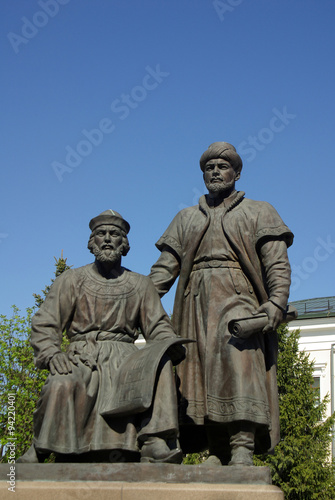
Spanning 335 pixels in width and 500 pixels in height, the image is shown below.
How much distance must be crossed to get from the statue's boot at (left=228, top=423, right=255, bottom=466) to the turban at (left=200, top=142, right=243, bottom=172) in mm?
2528

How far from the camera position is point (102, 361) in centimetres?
601

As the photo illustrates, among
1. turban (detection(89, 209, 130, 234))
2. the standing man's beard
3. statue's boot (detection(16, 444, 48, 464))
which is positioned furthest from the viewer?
the standing man's beard

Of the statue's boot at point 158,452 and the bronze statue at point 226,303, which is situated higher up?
the bronze statue at point 226,303

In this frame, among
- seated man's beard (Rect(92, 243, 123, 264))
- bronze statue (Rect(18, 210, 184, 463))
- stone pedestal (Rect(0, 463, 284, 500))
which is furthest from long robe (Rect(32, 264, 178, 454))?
stone pedestal (Rect(0, 463, 284, 500))

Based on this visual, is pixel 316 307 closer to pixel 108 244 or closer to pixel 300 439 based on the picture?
pixel 300 439

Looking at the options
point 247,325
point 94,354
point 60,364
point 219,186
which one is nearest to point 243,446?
point 247,325

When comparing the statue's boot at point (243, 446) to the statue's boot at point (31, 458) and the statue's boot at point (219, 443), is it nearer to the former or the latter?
the statue's boot at point (219, 443)

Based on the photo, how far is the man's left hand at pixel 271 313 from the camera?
6207 mm

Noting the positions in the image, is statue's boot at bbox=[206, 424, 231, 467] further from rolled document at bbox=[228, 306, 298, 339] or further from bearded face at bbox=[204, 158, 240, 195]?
bearded face at bbox=[204, 158, 240, 195]

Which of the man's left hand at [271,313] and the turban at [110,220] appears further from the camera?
the turban at [110,220]

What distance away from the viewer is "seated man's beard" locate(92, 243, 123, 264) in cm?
652

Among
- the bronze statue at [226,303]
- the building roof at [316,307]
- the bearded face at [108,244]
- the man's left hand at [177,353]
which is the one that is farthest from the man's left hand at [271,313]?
the building roof at [316,307]

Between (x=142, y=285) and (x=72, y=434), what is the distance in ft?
5.12

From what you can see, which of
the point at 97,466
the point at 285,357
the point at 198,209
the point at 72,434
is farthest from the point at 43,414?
the point at 285,357
